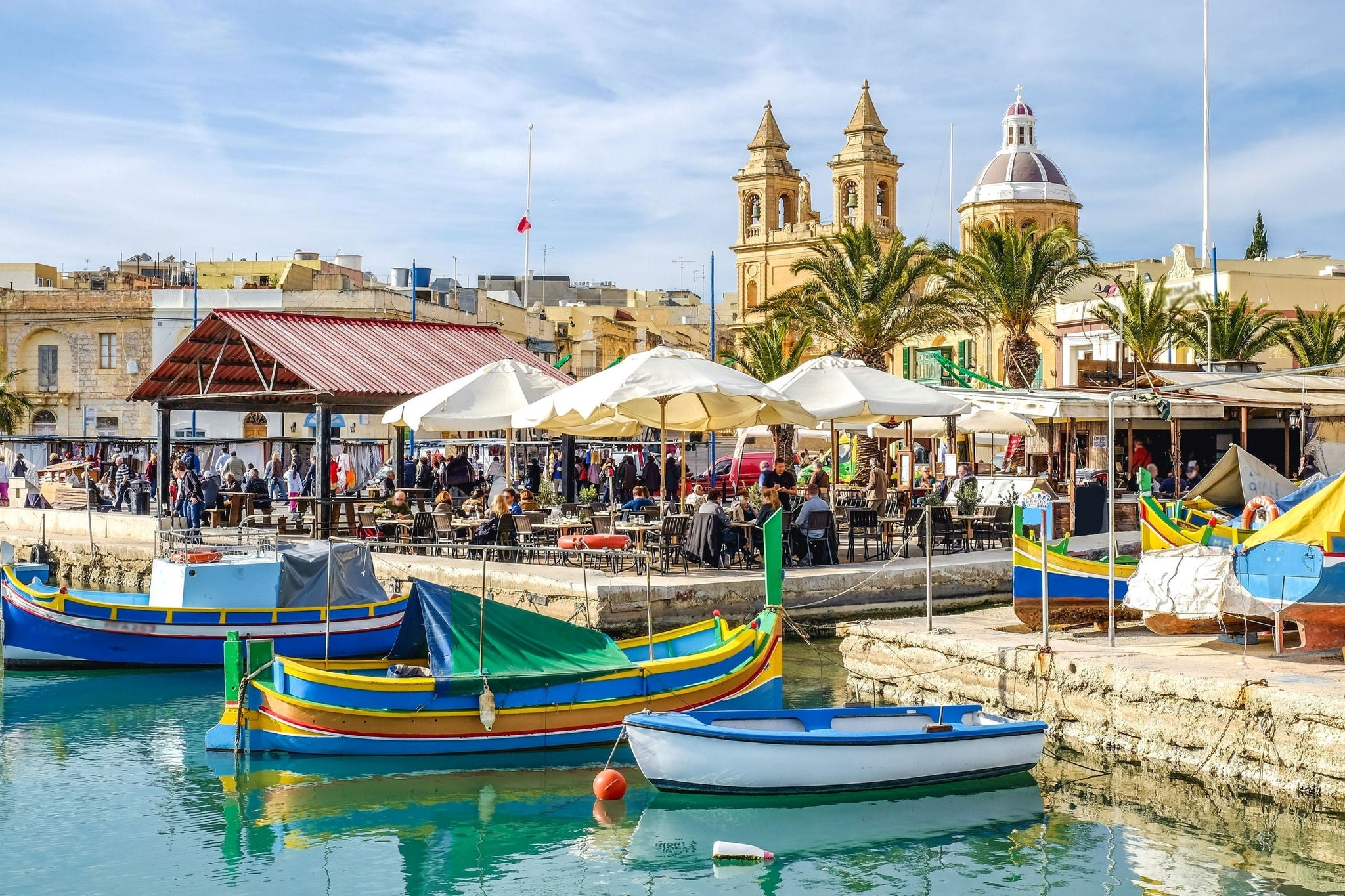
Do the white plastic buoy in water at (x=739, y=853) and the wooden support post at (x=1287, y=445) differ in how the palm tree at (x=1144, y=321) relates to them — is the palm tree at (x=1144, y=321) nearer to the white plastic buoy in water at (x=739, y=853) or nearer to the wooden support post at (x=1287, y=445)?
the wooden support post at (x=1287, y=445)

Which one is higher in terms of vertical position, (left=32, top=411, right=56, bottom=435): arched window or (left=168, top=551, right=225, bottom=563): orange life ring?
(left=32, top=411, right=56, bottom=435): arched window

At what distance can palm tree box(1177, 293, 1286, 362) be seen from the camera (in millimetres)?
36750

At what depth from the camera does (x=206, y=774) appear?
1295 centimetres

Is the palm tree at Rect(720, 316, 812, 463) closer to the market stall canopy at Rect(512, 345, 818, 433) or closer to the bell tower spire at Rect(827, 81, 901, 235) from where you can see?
the market stall canopy at Rect(512, 345, 818, 433)

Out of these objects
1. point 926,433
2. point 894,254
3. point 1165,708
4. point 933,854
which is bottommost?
point 933,854

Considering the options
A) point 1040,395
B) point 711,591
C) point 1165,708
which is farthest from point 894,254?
point 1165,708

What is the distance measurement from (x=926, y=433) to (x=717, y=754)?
2384 centimetres

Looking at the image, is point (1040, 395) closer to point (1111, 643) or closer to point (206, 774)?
point (1111, 643)

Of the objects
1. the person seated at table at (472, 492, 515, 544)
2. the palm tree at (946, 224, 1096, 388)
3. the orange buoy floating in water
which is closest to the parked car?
the palm tree at (946, 224, 1096, 388)

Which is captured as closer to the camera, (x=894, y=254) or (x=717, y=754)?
(x=717, y=754)

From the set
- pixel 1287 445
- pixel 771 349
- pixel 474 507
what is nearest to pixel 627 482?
pixel 474 507

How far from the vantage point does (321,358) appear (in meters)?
24.8

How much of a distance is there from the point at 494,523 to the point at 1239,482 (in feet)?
36.7

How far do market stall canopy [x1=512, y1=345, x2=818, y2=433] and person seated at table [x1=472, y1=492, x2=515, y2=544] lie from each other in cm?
135
